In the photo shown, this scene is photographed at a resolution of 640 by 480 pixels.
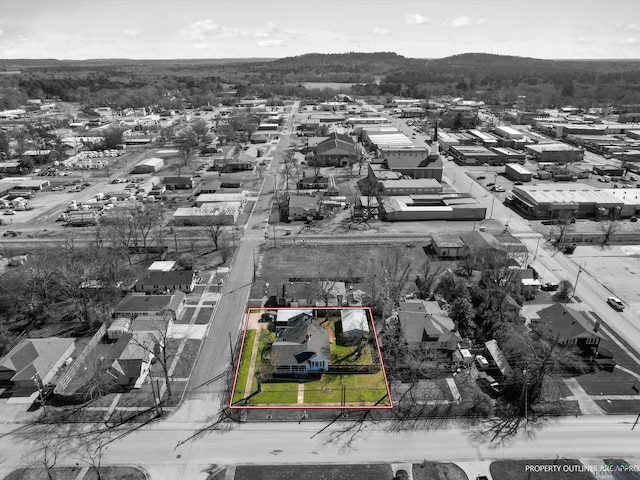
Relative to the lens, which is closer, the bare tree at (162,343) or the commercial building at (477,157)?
the bare tree at (162,343)

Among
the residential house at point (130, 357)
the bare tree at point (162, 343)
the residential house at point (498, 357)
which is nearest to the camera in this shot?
Answer: the residential house at point (130, 357)

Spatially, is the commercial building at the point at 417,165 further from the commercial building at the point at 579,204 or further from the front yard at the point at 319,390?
the front yard at the point at 319,390

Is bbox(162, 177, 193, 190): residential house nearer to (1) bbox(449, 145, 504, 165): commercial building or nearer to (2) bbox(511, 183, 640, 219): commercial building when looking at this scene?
(2) bbox(511, 183, 640, 219): commercial building

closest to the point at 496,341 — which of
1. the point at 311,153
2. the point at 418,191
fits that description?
the point at 418,191

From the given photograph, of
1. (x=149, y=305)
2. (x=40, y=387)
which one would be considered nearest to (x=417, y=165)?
(x=149, y=305)

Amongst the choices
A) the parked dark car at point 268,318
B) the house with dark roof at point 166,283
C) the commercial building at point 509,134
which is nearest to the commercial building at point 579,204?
the parked dark car at point 268,318

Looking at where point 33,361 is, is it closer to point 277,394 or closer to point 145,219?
point 277,394

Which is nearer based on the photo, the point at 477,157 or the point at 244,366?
the point at 244,366
